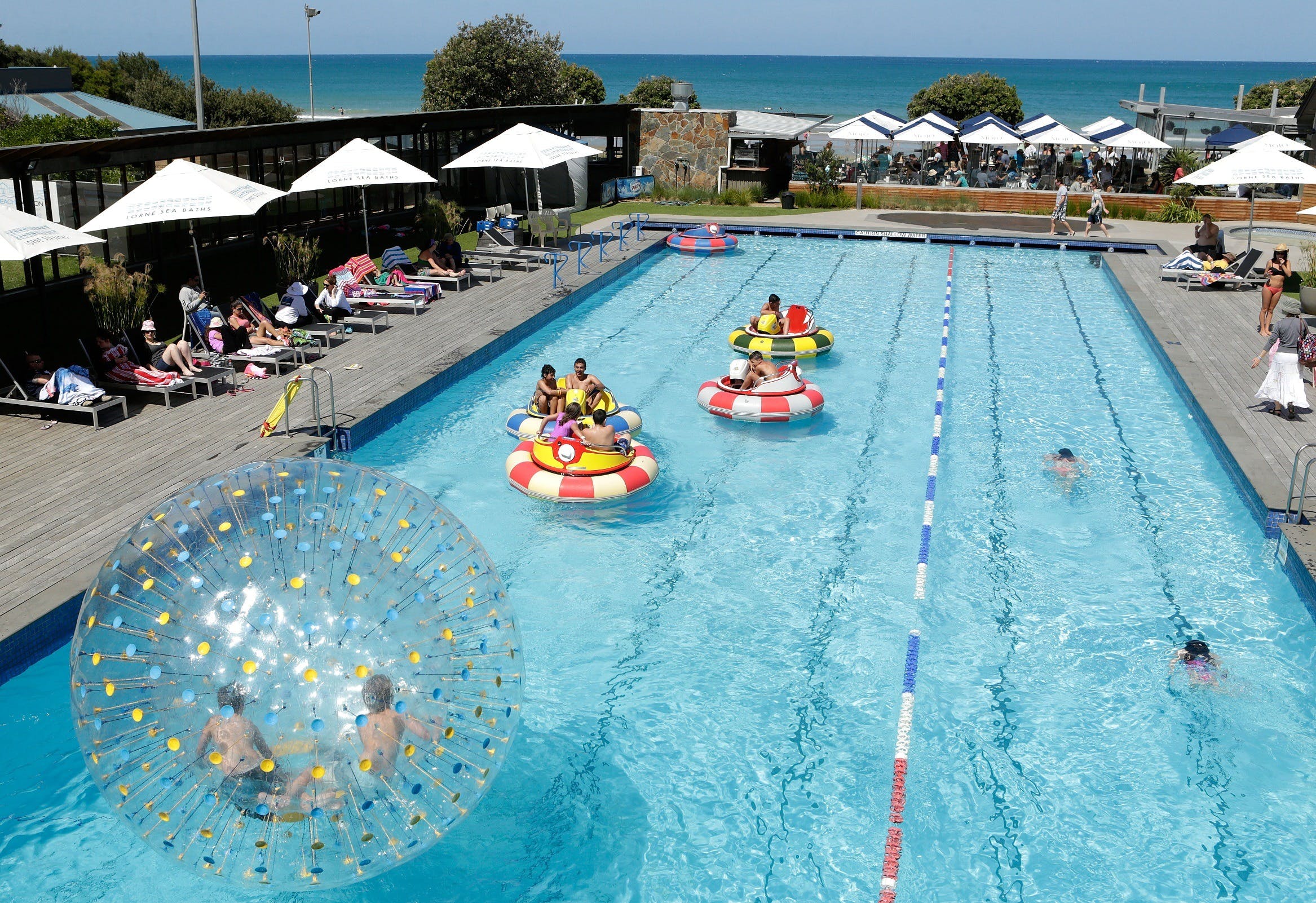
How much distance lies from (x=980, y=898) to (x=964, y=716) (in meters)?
1.72

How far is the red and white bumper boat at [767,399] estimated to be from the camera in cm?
1307

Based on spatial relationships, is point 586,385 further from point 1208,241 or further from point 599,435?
point 1208,241

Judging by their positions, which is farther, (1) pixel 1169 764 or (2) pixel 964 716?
(2) pixel 964 716

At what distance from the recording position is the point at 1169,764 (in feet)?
23.5

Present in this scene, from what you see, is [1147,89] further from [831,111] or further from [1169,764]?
[1169,764]


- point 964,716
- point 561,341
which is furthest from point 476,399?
point 964,716

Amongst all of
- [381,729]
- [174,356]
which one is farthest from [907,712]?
[174,356]

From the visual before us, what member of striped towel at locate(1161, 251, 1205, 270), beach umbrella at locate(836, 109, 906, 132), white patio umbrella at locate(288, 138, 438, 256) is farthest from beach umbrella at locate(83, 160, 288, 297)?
beach umbrella at locate(836, 109, 906, 132)

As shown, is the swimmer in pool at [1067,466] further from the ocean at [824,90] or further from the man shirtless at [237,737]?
the ocean at [824,90]

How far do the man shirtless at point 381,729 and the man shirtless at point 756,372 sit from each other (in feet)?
29.7

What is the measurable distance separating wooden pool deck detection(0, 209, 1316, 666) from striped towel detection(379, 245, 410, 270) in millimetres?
1052

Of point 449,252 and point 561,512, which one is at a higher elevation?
point 449,252

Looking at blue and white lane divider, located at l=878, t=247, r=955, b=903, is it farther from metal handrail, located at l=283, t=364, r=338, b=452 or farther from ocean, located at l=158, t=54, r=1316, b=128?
ocean, located at l=158, t=54, r=1316, b=128

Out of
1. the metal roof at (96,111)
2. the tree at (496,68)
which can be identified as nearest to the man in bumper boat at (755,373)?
the metal roof at (96,111)
